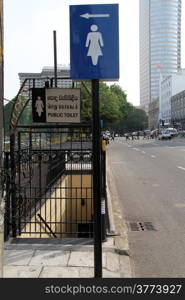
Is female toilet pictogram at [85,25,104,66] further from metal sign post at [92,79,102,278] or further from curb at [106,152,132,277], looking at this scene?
curb at [106,152,132,277]

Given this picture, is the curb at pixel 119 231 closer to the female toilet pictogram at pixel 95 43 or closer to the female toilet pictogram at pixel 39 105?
the female toilet pictogram at pixel 39 105

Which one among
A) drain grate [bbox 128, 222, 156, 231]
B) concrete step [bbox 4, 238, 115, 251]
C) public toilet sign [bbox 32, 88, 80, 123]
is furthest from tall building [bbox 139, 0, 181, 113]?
public toilet sign [bbox 32, 88, 80, 123]

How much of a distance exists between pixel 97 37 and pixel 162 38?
554ft

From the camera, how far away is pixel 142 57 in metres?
183

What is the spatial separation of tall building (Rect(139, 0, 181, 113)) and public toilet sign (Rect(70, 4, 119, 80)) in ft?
511

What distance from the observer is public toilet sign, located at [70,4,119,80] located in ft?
10.7

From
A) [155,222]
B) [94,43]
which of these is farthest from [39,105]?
[155,222]

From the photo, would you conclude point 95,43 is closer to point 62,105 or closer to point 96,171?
point 62,105

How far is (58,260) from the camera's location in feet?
14.7

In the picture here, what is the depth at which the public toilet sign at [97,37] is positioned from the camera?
326cm

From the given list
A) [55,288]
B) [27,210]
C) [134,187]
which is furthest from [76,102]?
[134,187]

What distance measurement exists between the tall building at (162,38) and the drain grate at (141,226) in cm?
15305

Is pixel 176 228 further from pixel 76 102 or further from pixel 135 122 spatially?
pixel 135 122

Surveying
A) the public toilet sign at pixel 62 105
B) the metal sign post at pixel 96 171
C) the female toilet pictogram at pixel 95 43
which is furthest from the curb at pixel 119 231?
the female toilet pictogram at pixel 95 43
